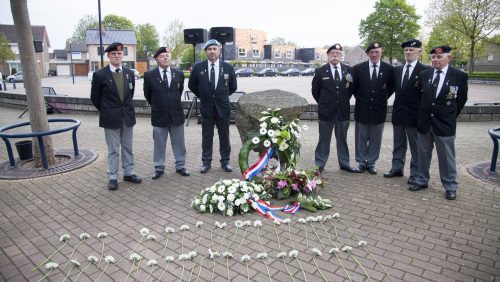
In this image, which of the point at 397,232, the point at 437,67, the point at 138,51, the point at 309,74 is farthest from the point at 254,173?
the point at 138,51

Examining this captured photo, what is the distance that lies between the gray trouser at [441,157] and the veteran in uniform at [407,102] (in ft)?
0.81

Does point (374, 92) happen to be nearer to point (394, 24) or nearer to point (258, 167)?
point (258, 167)

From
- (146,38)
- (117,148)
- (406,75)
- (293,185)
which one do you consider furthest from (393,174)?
(146,38)

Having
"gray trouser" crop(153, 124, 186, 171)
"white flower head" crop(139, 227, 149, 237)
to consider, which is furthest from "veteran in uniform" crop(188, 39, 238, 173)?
"white flower head" crop(139, 227, 149, 237)

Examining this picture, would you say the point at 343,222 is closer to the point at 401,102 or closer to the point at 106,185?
the point at 401,102

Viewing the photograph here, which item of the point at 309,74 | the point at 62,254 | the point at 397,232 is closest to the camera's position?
the point at 62,254

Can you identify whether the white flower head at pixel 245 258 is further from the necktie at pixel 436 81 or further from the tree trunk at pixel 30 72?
the tree trunk at pixel 30 72

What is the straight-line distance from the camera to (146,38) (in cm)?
8231

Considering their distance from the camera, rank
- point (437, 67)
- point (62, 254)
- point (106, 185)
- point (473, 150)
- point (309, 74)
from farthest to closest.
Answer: point (309, 74), point (473, 150), point (106, 185), point (437, 67), point (62, 254)

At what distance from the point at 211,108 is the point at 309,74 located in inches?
2223

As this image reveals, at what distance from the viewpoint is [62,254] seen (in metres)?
3.62

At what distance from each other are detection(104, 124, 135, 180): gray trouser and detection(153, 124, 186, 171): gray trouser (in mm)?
432

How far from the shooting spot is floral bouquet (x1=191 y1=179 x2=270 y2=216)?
4.53 metres

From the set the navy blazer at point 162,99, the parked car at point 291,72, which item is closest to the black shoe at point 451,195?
the navy blazer at point 162,99
